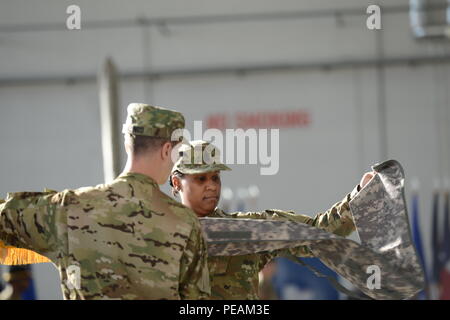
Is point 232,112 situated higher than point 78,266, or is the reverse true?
point 232,112

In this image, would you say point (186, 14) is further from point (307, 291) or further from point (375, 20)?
point (307, 291)

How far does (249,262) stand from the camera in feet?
10.6

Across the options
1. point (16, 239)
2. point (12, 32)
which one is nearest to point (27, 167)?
point (12, 32)

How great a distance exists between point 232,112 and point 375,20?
7.75ft

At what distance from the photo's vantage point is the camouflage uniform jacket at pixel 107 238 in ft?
7.82

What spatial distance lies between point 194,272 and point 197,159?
0.92 meters

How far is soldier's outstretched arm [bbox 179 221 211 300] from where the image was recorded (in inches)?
96.5
